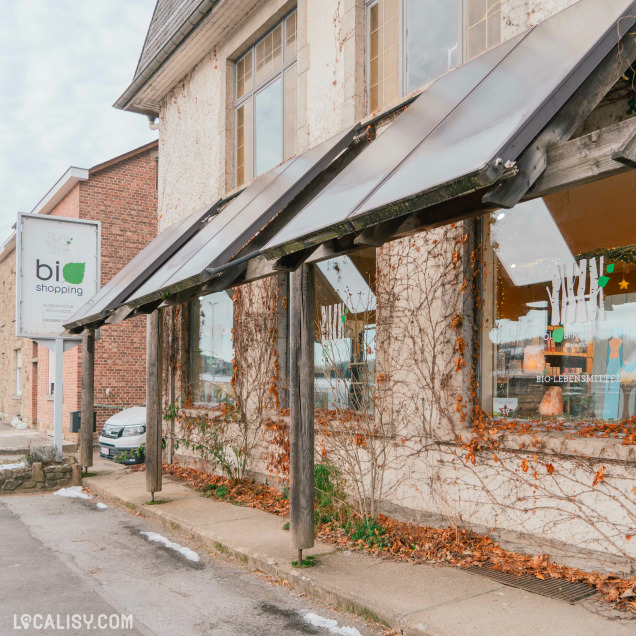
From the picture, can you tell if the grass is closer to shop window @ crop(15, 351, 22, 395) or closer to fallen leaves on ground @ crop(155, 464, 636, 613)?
fallen leaves on ground @ crop(155, 464, 636, 613)

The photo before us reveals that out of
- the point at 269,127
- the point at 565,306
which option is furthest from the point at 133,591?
the point at 269,127

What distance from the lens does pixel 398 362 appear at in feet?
21.6

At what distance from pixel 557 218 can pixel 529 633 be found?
3.49 meters

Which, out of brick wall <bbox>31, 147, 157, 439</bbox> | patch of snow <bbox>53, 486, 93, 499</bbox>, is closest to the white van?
patch of snow <bbox>53, 486, 93, 499</bbox>

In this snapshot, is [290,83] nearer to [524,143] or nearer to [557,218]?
[557,218]

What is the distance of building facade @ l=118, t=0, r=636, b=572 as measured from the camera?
16.4ft

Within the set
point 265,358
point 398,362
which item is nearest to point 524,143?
point 398,362

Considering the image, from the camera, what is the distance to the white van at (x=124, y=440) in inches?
450

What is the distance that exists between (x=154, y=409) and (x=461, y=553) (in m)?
4.73

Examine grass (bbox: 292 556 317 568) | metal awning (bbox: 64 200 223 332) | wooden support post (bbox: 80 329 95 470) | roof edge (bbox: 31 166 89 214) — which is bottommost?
grass (bbox: 292 556 317 568)

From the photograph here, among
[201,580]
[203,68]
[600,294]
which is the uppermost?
[203,68]

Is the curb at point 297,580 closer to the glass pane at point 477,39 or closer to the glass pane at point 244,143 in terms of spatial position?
the glass pane at point 477,39

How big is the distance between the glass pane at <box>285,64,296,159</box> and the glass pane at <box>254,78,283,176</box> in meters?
0.15
